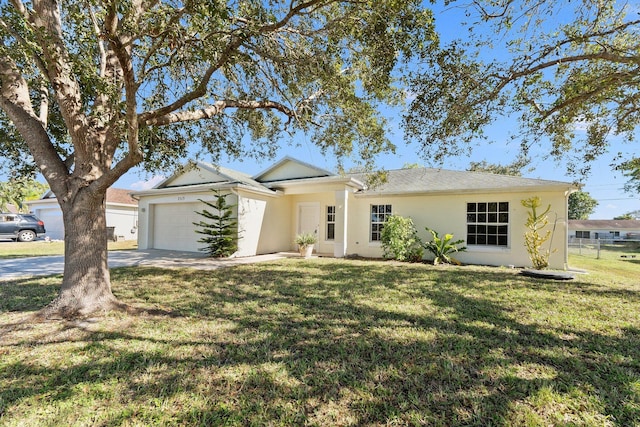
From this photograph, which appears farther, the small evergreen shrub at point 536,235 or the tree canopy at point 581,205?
the tree canopy at point 581,205

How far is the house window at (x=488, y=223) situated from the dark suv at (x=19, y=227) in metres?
24.7

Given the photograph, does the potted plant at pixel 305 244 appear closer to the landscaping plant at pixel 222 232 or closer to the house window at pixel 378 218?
the landscaping plant at pixel 222 232

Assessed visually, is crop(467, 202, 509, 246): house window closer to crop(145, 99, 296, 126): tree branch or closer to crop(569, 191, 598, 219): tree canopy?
crop(145, 99, 296, 126): tree branch

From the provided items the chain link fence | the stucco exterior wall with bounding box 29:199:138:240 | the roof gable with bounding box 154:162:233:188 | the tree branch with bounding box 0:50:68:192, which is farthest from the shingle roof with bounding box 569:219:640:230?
the tree branch with bounding box 0:50:68:192

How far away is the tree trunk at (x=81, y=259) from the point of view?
167 inches

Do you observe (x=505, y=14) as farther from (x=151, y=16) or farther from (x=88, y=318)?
(x=88, y=318)

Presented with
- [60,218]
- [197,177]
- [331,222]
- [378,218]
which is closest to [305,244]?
[331,222]

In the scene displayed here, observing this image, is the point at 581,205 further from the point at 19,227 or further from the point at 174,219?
the point at 19,227

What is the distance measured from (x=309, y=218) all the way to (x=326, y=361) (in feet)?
36.2

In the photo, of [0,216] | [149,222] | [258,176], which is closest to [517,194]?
[258,176]

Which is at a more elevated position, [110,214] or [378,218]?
[110,214]

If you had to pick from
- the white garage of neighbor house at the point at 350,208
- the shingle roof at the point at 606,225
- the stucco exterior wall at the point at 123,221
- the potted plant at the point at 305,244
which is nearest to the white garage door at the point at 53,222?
the stucco exterior wall at the point at 123,221

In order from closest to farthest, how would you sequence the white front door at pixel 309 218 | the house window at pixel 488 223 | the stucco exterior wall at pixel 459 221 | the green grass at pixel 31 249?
the stucco exterior wall at pixel 459 221 → the house window at pixel 488 223 → the green grass at pixel 31 249 → the white front door at pixel 309 218

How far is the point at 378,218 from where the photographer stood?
12.6 meters
